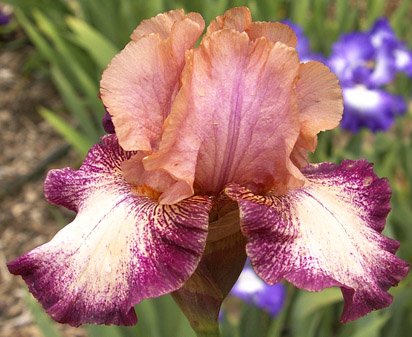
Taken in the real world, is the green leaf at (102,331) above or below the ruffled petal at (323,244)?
below

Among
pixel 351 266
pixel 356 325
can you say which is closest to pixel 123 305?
pixel 351 266

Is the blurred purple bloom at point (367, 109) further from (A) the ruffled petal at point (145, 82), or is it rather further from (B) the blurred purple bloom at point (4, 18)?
(B) the blurred purple bloom at point (4, 18)

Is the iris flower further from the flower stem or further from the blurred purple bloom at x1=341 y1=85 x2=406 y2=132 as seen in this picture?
the blurred purple bloom at x1=341 y1=85 x2=406 y2=132

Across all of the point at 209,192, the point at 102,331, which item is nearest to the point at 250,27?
the point at 209,192

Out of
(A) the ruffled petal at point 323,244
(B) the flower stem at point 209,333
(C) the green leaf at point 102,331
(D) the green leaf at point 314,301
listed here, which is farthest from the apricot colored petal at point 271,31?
(D) the green leaf at point 314,301

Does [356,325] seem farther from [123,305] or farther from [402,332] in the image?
[123,305]

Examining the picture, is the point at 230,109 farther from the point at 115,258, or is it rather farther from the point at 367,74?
the point at 367,74

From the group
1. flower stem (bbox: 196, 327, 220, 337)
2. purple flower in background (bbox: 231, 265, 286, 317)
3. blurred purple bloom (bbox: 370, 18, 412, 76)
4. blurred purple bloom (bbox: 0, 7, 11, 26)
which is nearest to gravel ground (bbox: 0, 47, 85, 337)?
blurred purple bloom (bbox: 0, 7, 11, 26)
